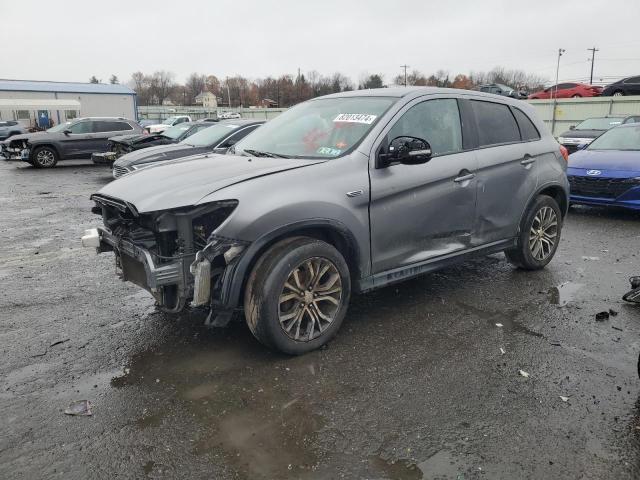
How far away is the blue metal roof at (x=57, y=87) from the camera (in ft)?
163

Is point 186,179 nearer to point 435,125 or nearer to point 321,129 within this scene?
point 321,129

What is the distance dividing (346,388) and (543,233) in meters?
3.35

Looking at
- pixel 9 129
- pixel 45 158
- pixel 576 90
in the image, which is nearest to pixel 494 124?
pixel 45 158

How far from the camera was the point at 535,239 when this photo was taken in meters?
5.43

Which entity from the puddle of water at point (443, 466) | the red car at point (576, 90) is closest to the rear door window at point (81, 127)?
the puddle of water at point (443, 466)

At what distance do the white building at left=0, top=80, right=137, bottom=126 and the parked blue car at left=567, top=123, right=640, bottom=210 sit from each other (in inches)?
1803

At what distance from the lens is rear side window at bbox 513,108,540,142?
5.28m

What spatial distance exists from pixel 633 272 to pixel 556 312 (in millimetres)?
1840

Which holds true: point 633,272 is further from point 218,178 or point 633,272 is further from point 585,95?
point 585,95

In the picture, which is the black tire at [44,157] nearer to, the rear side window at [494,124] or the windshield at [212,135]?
the windshield at [212,135]

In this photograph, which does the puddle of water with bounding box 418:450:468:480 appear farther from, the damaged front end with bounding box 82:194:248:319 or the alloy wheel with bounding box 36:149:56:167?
the alloy wheel with bounding box 36:149:56:167

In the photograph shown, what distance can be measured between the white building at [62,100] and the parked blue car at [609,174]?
45.8 metres

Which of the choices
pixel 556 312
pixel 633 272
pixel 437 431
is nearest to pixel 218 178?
pixel 437 431

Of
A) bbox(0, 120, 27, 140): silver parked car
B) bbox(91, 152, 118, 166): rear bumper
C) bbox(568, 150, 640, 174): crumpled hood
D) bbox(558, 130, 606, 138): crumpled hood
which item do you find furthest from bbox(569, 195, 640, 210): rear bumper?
bbox(0, 120, 27, 140): silver parked car
